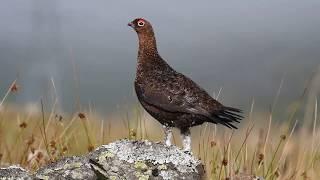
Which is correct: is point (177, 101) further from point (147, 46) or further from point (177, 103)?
point (147, 46)

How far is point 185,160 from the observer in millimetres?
4895

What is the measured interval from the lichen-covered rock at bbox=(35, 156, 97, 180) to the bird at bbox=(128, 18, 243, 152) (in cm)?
109

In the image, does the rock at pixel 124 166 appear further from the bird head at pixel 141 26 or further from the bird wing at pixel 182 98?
the bird head at pixel 141 26

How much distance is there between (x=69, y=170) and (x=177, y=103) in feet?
4.65

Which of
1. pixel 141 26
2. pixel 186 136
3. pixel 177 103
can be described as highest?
pixel 141 26

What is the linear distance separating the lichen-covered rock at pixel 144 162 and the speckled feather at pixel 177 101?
2.64ft

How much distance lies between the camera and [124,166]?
15.8 ft

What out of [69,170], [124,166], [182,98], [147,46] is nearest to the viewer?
[69,170]

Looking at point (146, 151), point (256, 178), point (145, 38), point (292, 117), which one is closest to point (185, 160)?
point (146, 151)

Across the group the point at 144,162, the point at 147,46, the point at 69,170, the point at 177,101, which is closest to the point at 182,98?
the point at 177,101

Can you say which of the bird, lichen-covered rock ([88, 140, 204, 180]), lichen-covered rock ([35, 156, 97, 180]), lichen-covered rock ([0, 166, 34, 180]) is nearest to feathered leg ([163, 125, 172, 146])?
the bird

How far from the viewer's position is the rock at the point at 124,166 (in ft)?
15.3

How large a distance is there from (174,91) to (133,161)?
1169mm

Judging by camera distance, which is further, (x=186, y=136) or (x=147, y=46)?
(x=147, y=46)
